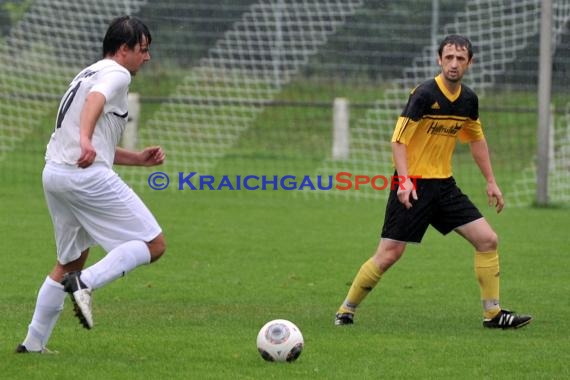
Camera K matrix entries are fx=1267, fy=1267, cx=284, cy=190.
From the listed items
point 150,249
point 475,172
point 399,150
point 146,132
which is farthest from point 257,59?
point 150,249

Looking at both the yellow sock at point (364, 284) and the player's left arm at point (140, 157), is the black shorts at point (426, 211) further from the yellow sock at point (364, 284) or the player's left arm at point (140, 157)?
the player's left arm at point (140, 157)

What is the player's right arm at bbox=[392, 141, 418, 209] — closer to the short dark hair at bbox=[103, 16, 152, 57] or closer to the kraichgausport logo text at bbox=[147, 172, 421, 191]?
the short dark hair at bbox=[103, 16, 152, 57]

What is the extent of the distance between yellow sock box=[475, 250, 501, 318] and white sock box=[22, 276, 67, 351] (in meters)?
2.79

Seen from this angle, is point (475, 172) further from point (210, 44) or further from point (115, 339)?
point (115, 339)

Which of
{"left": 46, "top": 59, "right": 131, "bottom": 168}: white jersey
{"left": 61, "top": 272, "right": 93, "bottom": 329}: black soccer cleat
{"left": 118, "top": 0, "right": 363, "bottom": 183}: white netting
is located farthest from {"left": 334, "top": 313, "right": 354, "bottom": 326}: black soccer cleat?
{"left": 118, "top": 0, "right": 363, "bottom": 183}: white netting

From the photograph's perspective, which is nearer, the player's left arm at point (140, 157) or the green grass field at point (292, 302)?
the green grass field at point (292, 302)

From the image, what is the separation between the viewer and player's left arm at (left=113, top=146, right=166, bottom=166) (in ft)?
23.4

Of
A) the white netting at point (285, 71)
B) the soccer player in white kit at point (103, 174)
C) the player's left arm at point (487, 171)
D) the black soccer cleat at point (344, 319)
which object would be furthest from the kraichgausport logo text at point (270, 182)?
the soccer player in white kit at point (103, 174)

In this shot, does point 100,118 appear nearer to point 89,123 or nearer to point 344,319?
point 89,123

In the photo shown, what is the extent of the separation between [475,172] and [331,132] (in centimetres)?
321

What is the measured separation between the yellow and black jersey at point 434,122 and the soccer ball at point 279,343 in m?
1.78

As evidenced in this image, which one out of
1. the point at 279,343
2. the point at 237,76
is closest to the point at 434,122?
the point at 279,343

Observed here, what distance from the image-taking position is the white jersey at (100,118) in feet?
21.2

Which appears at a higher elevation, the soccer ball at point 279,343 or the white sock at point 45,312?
the white sock at point 45,312
